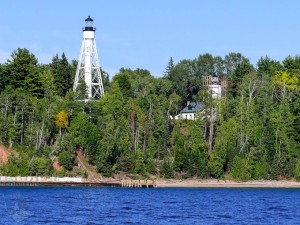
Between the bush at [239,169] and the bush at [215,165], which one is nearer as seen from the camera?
the bush at [215,165]

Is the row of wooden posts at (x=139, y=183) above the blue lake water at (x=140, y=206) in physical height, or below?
above

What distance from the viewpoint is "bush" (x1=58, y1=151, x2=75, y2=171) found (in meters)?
107

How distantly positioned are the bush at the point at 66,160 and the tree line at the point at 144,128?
0.13 m

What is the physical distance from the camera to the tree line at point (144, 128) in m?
110

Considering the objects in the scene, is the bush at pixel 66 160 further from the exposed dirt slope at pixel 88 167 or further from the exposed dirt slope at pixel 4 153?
the exposed dirt slope at pixel 4 153

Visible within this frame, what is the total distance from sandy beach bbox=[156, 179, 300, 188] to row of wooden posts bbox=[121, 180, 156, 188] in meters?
1.30

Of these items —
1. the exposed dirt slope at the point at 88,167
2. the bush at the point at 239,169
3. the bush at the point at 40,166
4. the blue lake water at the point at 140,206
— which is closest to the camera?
the blue lake water at the point at 140,206

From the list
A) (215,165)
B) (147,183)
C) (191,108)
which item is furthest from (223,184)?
(191,108)

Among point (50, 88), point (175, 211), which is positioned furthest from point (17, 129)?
point (175, 211)

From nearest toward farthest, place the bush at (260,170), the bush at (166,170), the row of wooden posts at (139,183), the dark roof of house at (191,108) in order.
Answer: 1. the row of wooden posts at (139,183)
2. the bush at (166,170)
3. the bush at (260,170)
4. the dark roof of house at (191,108)

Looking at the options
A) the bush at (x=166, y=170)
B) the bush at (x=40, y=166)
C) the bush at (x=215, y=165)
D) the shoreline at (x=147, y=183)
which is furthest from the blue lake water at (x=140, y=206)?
the bush at (x=215, y=165)

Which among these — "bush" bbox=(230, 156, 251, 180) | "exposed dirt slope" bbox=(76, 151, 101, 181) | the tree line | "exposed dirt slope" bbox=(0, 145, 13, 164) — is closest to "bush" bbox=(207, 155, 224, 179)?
the tree line

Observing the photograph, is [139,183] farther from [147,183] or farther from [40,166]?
[40,166]

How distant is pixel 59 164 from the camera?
10812cm
